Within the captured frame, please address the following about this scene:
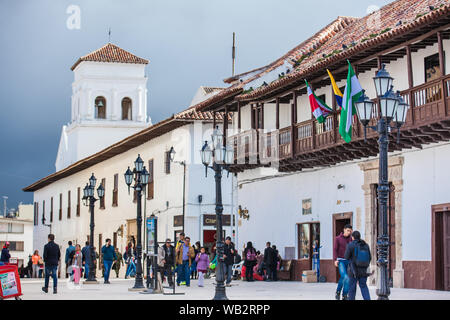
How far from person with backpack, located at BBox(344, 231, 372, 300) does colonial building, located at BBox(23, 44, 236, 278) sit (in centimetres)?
1994

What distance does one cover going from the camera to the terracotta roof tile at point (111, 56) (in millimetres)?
60969

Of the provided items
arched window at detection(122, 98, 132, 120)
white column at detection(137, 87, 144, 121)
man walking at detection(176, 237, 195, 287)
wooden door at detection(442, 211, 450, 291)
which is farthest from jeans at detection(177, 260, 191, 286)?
arched window at detection(122, 98, 132, 120)

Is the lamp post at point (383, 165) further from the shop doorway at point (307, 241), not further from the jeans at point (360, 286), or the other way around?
the shop doorway at point (307, 241)

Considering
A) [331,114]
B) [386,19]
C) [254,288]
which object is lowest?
[254,288]

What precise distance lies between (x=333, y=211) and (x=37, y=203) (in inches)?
1844

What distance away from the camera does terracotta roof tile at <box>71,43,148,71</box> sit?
200ft

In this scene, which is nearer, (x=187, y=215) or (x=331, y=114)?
(x=331, y=114)

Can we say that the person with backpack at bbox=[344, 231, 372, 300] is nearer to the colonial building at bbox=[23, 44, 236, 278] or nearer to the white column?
the colonial building at bbox=[23, 44, 236, 278]

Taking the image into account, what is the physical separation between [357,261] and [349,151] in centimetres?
1023

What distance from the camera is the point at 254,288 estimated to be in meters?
26.3

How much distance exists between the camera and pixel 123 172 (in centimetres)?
4819

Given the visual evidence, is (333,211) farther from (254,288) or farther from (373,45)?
(373,45)
